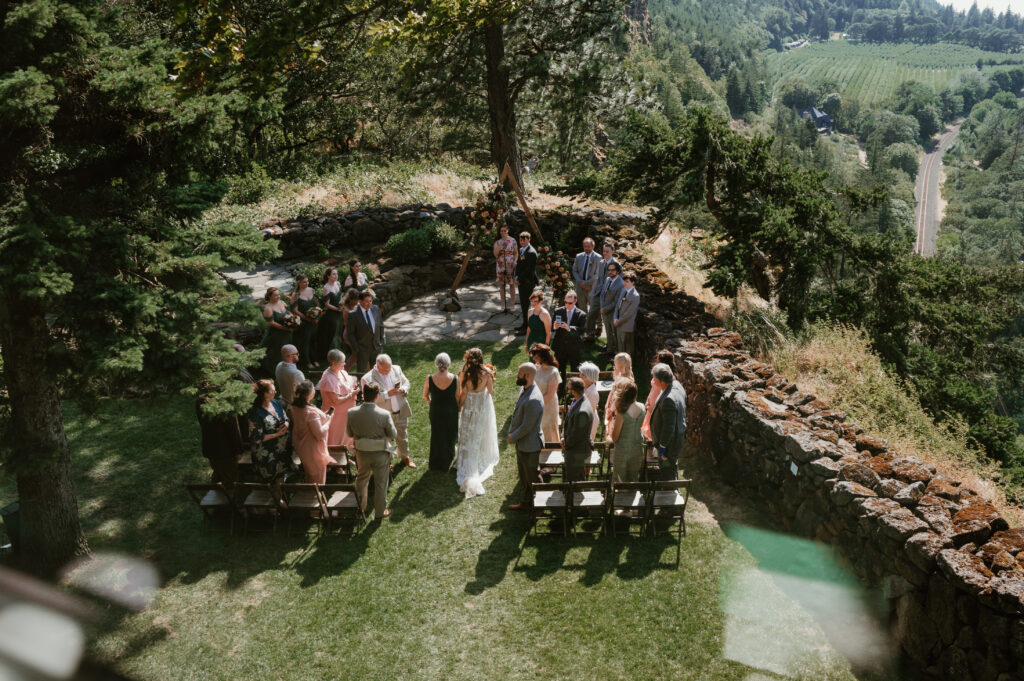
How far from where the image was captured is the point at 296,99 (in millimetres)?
24453

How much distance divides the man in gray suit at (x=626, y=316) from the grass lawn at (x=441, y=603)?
3.87 meters

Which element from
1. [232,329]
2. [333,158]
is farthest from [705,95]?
[232,329]

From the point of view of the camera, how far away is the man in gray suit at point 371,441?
7906mm

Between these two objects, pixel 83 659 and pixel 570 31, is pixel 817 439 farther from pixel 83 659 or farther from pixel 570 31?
pixel 570 31

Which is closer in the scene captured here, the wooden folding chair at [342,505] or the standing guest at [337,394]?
A: the wooden folding chair at [342,505]

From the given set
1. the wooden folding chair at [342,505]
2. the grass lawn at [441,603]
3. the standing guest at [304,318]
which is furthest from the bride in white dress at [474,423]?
the standing guest at [304,318]

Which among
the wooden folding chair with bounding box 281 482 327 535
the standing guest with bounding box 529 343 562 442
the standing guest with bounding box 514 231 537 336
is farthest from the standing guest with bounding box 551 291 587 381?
the wooden folding chair with bounding box 281 482 327 535

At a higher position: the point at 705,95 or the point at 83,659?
the point at 705,95

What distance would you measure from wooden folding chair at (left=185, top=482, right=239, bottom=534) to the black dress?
2.71 meters

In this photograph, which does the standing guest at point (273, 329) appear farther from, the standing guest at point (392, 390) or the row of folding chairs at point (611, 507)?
the row of folding chairs at point (611, 507)

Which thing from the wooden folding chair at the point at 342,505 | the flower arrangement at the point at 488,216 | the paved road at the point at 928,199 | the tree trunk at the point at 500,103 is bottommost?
the paved road at the point at 928,199

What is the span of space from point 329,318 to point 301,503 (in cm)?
550

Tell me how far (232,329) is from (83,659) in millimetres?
7778

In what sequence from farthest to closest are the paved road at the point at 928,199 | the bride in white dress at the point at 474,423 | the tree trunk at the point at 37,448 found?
the paved road at the point at 928,199, the bride in white dress at the point at 474,423, the tree trunk at the point at 37,448
